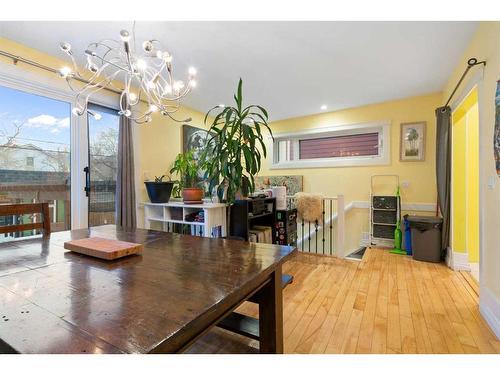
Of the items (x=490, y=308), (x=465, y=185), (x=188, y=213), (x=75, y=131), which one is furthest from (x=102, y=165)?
(x=465, y=185)

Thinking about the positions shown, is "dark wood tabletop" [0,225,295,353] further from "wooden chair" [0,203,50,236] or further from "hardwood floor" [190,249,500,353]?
"hardwood floor" [190,249,500,353]

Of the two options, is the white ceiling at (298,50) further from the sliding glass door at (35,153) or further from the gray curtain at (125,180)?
the gray curtain at (125,180)

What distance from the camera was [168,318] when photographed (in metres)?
0.61

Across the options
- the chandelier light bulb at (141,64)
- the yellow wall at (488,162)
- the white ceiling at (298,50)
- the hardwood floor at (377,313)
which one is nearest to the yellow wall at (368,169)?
the white ceiling at (298,50)

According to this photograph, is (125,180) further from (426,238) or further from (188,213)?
(426,238)

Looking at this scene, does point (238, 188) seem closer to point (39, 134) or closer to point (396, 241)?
point (39, 134)

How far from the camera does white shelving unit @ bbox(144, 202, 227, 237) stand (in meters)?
2.59

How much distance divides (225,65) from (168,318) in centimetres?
269

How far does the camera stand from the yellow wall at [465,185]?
289cm

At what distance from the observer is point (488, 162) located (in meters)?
1.84

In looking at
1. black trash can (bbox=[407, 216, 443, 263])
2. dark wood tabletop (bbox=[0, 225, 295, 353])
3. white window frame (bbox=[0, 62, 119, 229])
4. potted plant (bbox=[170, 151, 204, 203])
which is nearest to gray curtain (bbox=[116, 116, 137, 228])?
white window frame (bbox=[0, 62, 119, 229])

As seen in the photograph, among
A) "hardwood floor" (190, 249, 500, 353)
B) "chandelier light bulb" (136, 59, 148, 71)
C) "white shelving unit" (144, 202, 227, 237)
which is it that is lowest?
"hardwood floor" (190, 249, 500, 353)

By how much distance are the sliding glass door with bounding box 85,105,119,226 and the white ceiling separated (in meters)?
0.76

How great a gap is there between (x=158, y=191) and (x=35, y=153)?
123cm
